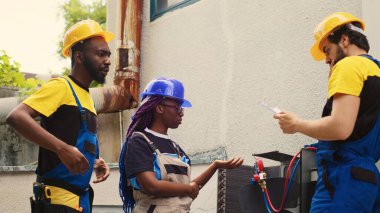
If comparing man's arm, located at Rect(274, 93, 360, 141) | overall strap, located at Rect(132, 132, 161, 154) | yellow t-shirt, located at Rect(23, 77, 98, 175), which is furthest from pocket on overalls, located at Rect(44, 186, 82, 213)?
man's arm, located at Rect(274, 93, 360, 141)

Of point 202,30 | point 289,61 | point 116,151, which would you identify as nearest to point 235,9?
point 202,30

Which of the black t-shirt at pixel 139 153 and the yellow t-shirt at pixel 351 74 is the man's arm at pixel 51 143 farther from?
the yellow t-shirt at pixel 351 74

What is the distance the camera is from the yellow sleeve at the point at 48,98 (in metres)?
3.73

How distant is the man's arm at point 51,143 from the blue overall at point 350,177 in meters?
1.38

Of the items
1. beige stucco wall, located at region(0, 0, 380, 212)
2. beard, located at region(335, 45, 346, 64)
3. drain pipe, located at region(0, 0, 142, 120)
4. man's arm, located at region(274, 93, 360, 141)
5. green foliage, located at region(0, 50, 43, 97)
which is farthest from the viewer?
green foliage, located at region(0, 50, 43, 97)

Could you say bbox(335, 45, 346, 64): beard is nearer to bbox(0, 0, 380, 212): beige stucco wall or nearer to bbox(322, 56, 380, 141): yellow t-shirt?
bbox(322, 56, 380, 141): yellow t-shirt

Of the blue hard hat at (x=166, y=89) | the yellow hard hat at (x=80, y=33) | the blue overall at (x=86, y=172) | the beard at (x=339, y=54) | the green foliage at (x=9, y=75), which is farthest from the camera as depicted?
the green foliage at (x=9, y=75)

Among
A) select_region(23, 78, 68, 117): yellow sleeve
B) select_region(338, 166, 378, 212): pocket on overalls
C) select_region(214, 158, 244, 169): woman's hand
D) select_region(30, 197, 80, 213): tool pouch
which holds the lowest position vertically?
select_region(30, 197, 80, 213): tool pouch

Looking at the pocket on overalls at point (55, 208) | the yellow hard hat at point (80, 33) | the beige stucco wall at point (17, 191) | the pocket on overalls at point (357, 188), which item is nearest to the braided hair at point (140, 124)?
the pocket on overalls at point (55, 208)

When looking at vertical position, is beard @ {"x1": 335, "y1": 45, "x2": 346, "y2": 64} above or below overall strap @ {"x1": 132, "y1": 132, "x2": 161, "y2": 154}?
above

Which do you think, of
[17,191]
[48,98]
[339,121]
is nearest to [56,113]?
[48,98]

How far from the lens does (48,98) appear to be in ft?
12.4

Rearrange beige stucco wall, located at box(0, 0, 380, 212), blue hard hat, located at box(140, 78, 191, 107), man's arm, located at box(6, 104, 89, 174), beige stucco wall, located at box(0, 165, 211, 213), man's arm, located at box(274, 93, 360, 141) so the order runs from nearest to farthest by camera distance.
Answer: man's arm, located at box(274, 93, 360, 141), man's arm, located at box(6, 104, 89, 174), blue hard hat, located at box(140, 78, 191, 107), beige stucco wall, located at box(0, 0, 380, 212), beige stucco wall, located at box(0, 165, 211, 213)

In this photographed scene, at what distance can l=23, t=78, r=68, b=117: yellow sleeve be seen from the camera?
3.73 m
